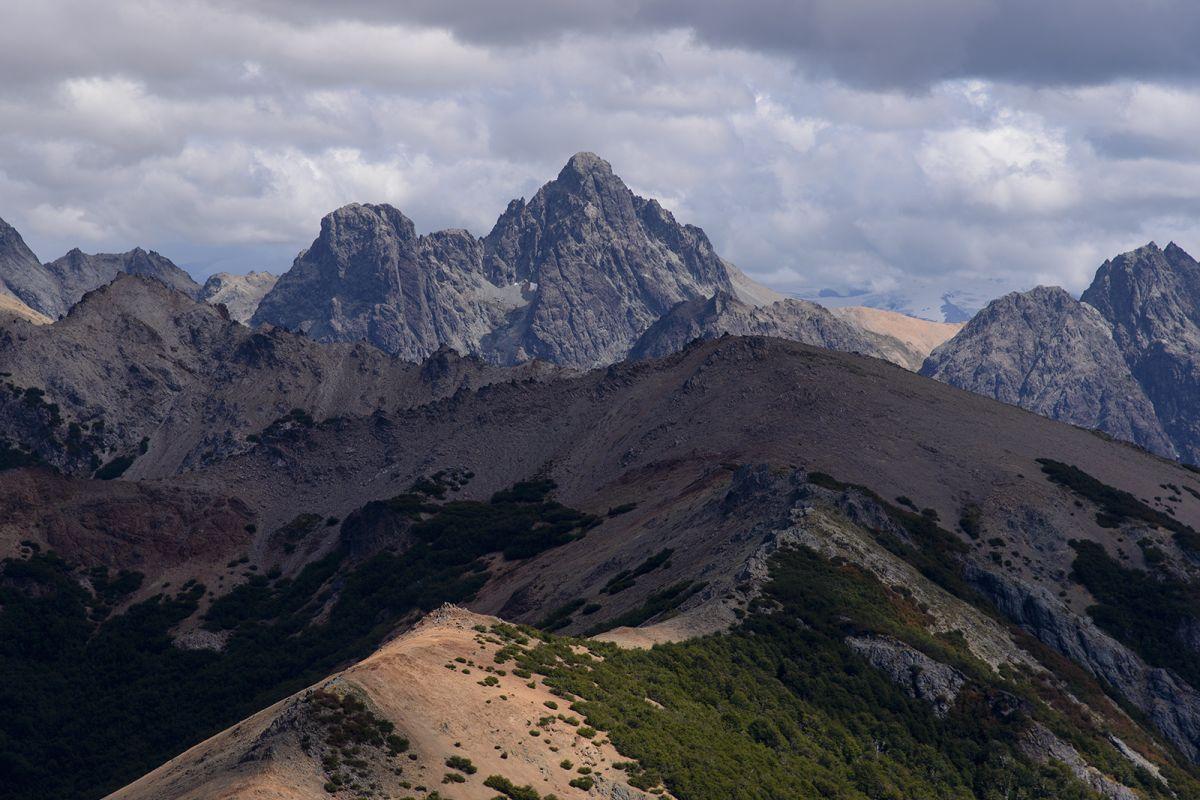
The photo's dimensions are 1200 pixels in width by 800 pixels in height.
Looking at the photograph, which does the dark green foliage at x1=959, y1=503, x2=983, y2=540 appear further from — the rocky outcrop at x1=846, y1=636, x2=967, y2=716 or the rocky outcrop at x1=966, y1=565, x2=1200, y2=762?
the rocky outcrop at x1=846, y1=636, x2=967, y2=716

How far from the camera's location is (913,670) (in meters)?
102

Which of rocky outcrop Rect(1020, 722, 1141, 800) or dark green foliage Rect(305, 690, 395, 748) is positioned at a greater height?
rocky outcrop Rect(1020, 722, 1141, 800)

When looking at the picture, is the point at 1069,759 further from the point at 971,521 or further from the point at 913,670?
the point at 971,521

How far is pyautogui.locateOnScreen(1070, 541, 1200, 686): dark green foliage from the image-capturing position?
156000mm

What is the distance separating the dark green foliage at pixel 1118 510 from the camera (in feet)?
595

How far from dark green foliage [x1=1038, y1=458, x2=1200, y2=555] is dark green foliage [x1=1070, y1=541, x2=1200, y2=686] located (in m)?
11.6

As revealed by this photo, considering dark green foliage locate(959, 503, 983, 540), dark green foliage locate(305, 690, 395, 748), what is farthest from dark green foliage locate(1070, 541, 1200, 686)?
dark green foliage locate(305, 690, 395, 748)

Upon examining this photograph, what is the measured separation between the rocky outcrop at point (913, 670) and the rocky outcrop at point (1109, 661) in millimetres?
47669

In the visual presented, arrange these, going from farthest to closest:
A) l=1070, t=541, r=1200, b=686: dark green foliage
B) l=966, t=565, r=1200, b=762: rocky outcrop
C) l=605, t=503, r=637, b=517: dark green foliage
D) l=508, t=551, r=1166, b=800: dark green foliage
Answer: l=605, t=503, r=637, b=517: dark green foliage
l=1070, t=541, r=1200, b=686: dark green foliage
l=966, t=565, r=1200, b=762: rocky outcrop
l=508, t=551, r=1166, b=800: dark green foliage

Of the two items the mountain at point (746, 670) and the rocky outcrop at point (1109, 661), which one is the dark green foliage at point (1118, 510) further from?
the rocky outcrop at point (1109, 661)

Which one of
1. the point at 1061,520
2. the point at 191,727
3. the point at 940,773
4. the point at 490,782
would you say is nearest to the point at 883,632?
the point at 940,773

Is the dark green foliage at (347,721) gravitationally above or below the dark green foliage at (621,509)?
below

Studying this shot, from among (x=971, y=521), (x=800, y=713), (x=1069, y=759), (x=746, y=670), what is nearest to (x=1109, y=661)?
(x=971, y=521)

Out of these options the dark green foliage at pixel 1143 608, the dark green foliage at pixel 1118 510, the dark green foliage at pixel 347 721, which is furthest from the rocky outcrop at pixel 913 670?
the dark green foliage at pixel 1118 510
